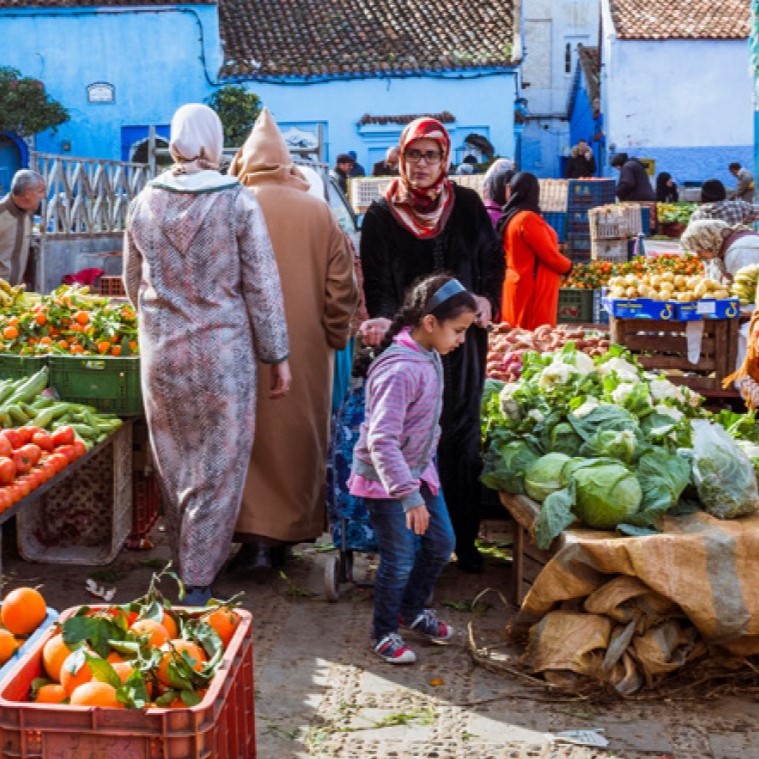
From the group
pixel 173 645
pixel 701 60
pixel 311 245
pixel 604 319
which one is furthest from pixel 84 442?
pixel 701 60

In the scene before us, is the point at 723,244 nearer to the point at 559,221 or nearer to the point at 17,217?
the point at 17,217

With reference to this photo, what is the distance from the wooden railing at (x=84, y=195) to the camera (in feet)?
45.4

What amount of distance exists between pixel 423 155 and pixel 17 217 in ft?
15.8

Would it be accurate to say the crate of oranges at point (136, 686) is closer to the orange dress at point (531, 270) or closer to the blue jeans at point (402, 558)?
the blue jeans at point (402, 558)

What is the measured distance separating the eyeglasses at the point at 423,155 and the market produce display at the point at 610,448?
3.74 ft

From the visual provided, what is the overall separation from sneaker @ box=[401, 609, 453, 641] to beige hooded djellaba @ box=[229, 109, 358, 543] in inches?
35.4

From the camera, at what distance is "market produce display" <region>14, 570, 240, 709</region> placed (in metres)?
2.79

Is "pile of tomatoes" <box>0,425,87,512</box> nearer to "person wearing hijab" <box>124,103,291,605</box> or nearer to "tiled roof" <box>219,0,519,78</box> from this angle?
"person wearing hijab" <box>124,103,291,605</box>

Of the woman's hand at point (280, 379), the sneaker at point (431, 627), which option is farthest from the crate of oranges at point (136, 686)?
the woman's hand at point (280, 379)

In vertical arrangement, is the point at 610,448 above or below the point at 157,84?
below

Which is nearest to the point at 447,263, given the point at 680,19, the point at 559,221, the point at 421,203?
the point at 421,203

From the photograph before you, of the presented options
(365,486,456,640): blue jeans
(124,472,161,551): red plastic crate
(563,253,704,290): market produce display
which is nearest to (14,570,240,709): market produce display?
(365,486,456,640): blue jeans

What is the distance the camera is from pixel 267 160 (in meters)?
5.78

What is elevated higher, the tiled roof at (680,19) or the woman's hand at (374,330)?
the tiled roof at (680,19)
